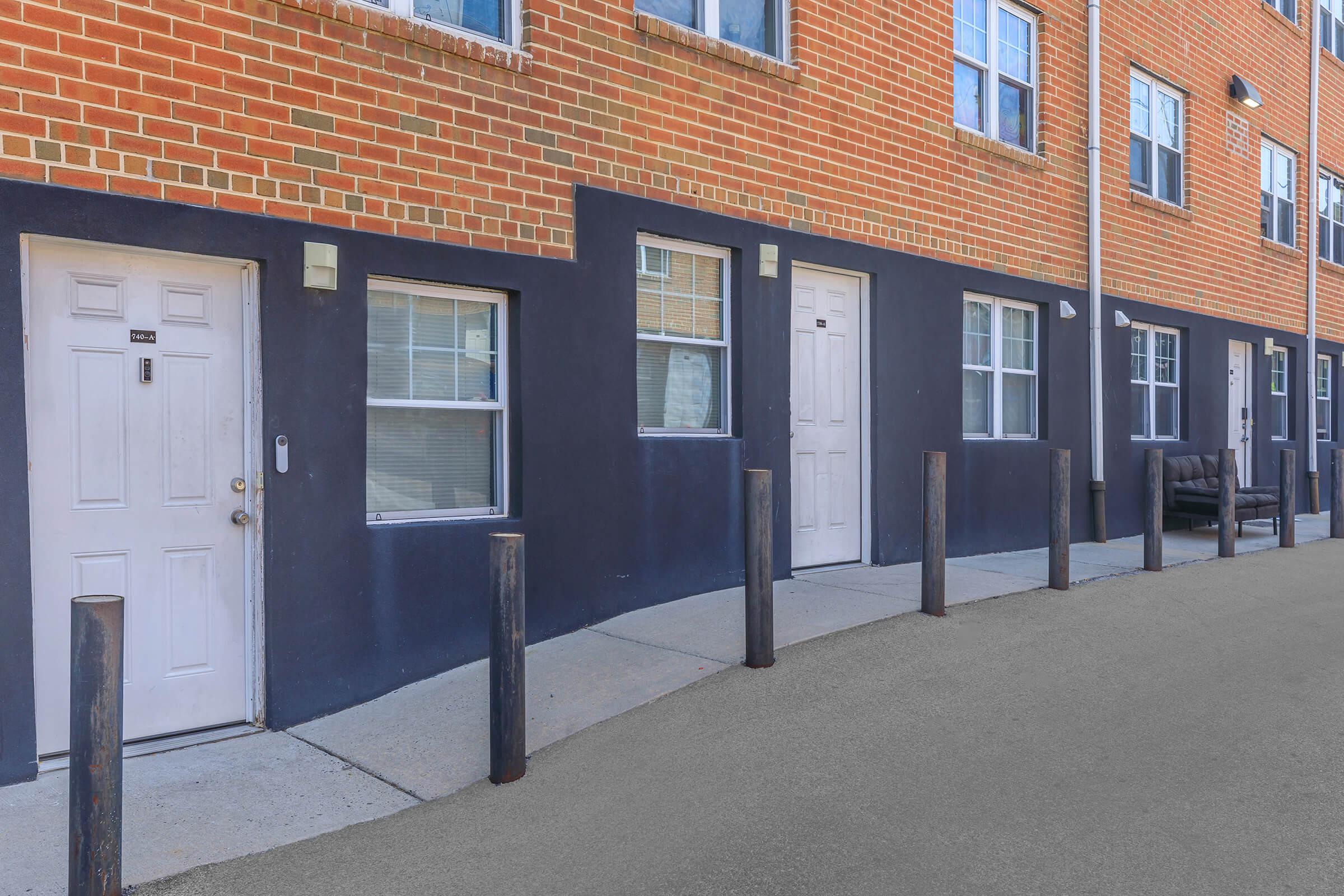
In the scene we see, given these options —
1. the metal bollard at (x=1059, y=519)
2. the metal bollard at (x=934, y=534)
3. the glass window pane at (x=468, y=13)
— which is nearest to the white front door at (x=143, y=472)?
the glass window pane at (x=468, y=13)

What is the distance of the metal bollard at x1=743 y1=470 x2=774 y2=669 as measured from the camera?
6.00 m

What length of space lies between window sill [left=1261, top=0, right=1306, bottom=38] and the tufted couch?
7.04m

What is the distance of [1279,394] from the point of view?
1653cm

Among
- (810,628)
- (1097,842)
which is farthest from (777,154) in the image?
(1097,842)

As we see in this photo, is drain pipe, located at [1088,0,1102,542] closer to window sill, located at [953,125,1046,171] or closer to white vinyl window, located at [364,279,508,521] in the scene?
window sill, located at [953,125,1046,171]

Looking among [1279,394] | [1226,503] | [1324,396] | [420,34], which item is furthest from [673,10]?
[1324,396]

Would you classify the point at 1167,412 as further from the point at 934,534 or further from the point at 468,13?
the point at 468,13

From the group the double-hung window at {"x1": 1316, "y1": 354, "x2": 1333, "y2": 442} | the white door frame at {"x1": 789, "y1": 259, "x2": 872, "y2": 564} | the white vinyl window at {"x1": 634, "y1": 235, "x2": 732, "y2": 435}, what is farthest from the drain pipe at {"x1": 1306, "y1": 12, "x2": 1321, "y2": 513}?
the white vinyl window at {"x1": 634, "y1": 235, "x2": 732, "y2": 435}

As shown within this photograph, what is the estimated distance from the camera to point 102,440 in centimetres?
510

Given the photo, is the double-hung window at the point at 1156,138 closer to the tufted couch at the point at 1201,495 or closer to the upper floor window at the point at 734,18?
the tufted couch at the point at 1201,495

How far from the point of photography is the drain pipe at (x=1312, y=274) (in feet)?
54.3

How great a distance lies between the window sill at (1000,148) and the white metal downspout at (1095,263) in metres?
0.95

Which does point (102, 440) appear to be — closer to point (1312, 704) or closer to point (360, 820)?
point (360, 820)

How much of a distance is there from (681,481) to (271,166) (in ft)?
11.6
